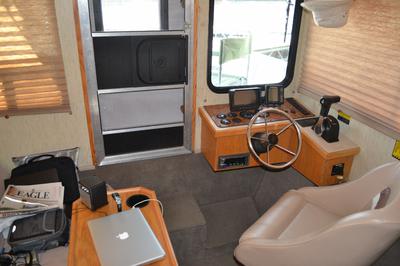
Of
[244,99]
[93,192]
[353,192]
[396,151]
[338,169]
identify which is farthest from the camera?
[244,99]

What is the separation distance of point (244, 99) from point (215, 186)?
85 cm

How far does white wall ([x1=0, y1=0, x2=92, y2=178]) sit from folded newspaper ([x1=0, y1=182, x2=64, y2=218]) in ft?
1.70

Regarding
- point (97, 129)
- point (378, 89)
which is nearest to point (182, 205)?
point (97, 129)

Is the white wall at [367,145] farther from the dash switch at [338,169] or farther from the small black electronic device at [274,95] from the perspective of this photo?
the small black electronic device at [274,95]

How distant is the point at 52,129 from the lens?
2881 millimetres

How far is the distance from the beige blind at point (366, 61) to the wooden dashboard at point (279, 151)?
352 millimetres

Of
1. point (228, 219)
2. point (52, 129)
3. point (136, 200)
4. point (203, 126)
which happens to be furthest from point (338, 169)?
point (52, 129)

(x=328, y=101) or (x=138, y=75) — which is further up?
(x=138, y=75)

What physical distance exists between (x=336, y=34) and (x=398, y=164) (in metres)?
1.32

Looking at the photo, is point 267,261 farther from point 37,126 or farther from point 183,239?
point 37,126

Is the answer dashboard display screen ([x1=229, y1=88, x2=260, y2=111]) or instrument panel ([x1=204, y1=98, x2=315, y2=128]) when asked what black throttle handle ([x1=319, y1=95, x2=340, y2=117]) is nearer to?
instrument panel ([x1=204, y1=98, x2=315, y2=128])

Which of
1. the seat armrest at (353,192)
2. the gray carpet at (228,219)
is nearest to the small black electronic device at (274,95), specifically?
the gray carpet at (228,219)

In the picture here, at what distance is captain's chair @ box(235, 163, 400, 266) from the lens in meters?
1.65

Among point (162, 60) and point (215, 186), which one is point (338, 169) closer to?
point (215, 186)
